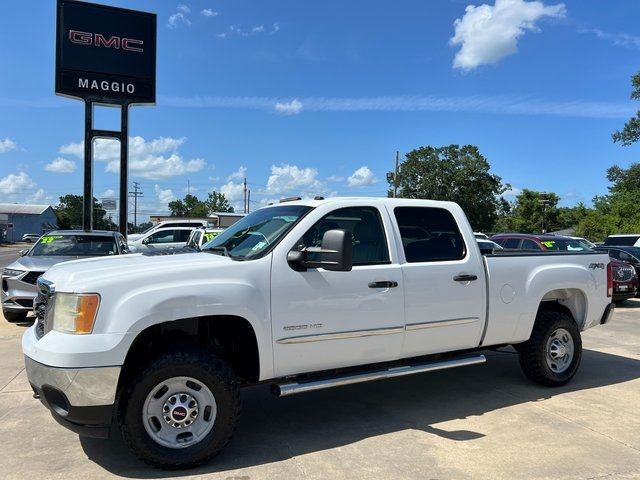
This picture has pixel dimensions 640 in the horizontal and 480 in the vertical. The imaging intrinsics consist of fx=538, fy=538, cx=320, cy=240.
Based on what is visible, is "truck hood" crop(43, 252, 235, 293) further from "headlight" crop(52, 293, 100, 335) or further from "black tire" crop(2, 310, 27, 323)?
"black tire" crop(2, 310, 27, 323)

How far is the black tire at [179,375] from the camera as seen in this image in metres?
3.69

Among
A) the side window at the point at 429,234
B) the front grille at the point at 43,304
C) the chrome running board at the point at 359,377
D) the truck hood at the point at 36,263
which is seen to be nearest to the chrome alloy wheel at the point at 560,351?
the chrome running board at the point at 359,377

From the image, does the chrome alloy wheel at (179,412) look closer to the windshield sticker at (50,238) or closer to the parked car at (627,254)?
the windshield sticker at (50,238)

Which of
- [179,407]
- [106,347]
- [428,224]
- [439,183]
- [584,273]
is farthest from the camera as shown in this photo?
[439,183]

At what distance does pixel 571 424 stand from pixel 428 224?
86.9 inches

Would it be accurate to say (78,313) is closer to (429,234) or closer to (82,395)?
(82,395)

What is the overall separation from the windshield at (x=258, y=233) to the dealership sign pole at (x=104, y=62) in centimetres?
1406

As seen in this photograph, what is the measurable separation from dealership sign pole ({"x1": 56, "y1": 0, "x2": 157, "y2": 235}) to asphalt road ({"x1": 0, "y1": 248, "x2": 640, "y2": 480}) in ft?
41.0

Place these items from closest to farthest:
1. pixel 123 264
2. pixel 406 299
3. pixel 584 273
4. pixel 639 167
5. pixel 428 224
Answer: pixel 123 264 < pixel 406 299 < pixel 428 224 < pixel 584 273 < pixel 639 167

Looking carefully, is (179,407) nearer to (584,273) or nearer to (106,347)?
(106,347)

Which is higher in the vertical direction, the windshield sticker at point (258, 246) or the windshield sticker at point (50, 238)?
the windshield sticker at point (258, 246)

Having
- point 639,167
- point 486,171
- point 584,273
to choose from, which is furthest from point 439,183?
point 584,273

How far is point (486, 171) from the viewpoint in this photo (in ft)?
242

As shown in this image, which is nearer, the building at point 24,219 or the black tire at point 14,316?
the black tire at point 14,316
